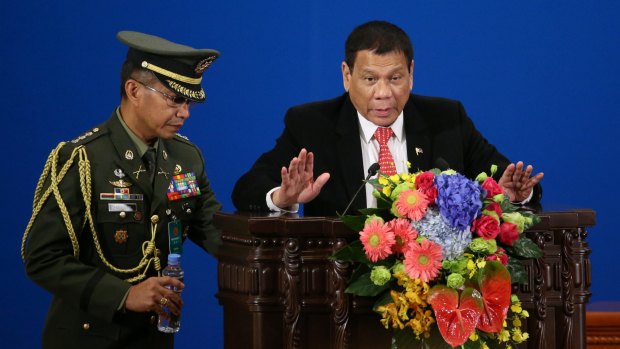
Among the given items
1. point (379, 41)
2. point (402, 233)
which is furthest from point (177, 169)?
point (402, 233)

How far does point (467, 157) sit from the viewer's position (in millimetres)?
2680

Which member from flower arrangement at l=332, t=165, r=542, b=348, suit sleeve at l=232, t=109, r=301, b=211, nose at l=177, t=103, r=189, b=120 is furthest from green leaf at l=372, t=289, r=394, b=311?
nose at l=177, t=103, r=189, b=120

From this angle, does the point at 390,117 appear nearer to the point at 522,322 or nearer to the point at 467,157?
the point at 467,157

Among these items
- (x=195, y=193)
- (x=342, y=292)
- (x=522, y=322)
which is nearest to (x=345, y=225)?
(x=342, y=292)

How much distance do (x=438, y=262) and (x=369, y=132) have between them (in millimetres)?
871

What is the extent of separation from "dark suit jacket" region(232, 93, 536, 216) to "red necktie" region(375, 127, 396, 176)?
5 centimetres

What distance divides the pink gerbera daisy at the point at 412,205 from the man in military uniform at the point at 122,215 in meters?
0.67

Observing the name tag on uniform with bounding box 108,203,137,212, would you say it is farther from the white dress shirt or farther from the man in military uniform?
the white dress shirt

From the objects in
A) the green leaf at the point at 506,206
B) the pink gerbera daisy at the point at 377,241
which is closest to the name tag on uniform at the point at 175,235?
the pink gerbera daisy at the point at 377,241

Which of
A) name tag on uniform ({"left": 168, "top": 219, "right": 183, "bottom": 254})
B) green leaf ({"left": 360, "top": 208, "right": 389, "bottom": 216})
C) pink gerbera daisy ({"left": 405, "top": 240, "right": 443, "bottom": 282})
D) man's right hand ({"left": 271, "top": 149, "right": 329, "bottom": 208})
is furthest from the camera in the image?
name tag on uniform ({"left": 168, "top": 219, "right": 183, "bottom": 254})

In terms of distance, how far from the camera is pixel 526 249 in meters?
1.96

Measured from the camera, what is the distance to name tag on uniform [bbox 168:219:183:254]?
245 centimetres

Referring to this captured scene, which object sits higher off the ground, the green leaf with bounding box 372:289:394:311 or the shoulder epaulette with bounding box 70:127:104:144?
the shoulder epaulette with bounding box 70:127:104:144

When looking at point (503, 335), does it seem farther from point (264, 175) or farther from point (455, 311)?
point (264, 175)
